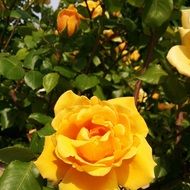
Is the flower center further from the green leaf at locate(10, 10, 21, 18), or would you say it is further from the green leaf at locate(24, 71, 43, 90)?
the green leaf at locate(10, 10, 21, 18)

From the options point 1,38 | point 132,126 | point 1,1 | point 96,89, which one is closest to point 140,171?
point 132,126

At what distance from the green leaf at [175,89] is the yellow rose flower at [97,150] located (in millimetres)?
221

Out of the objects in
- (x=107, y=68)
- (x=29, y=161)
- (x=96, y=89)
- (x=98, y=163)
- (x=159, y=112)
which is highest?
(x=98, y=163)

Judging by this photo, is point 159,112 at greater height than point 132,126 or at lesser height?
lesser

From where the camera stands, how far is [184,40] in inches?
34.0

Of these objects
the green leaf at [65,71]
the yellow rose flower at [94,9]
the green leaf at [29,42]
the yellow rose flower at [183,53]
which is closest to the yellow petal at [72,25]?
the green leaf at [65,71]

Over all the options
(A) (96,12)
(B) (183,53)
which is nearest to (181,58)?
(B) (183,53)

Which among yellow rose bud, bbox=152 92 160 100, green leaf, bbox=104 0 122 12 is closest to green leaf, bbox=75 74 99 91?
green leaf, bbox=104 0 122 12

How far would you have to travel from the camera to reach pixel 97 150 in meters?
0.73

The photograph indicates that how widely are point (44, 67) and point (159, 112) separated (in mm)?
598

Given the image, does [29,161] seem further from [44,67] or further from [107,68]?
[107,68]

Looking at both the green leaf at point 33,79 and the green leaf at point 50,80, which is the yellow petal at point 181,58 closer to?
the green leaf at point 50,80

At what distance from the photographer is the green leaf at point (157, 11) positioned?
0.98 metres

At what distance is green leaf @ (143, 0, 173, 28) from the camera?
0.98 m
